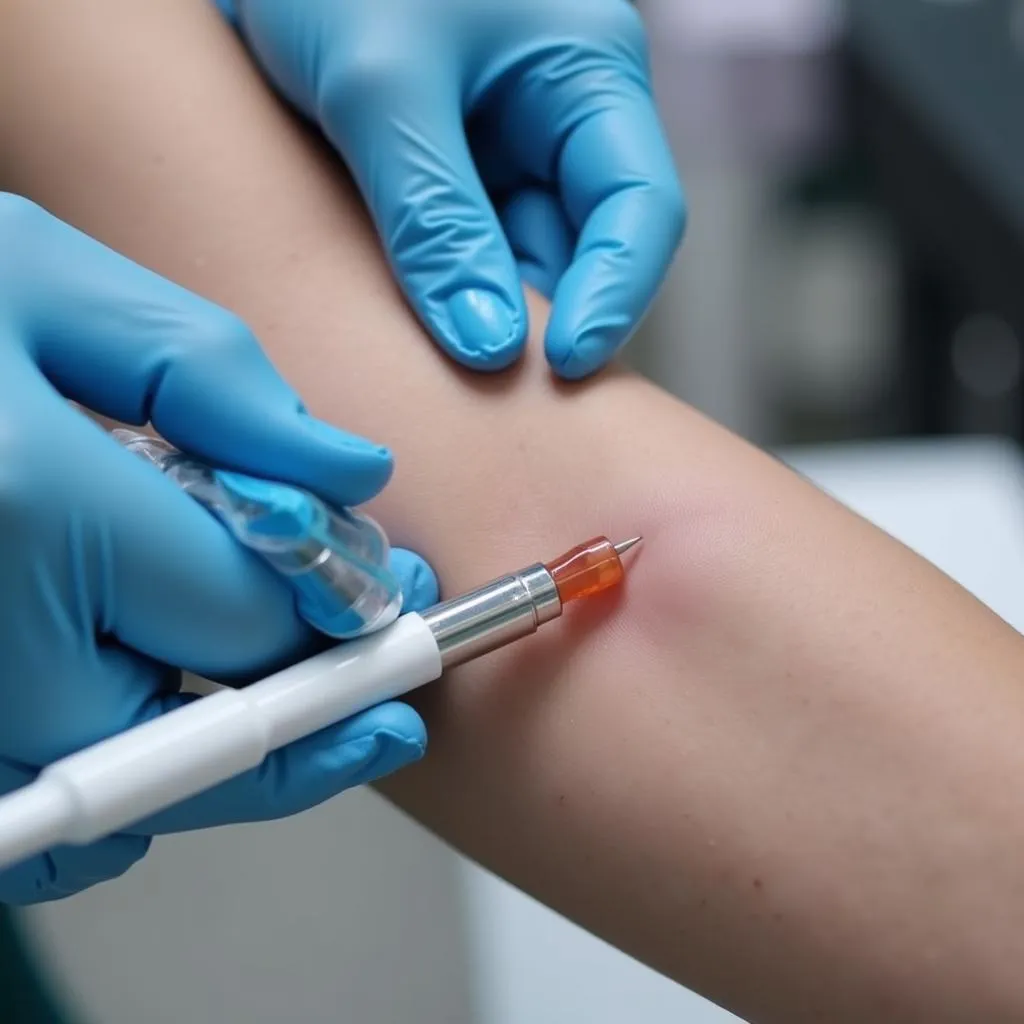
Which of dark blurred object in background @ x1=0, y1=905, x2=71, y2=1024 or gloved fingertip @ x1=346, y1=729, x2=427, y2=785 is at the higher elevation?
gloved fingertip @ x1=346, y1=729, x2=427, y2=785

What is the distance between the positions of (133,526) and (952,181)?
1.39 m

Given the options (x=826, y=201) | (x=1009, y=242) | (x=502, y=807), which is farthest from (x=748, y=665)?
(x=826, y=201)

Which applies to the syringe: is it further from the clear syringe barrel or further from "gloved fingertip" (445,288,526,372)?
"gloved fingertip" (445,288,526,372)

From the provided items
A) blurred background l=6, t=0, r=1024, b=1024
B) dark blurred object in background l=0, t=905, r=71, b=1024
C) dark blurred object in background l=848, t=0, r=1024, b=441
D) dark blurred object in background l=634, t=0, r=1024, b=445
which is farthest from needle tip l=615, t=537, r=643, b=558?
dark blurred object in background l=634, t=0, r=1024, b=445

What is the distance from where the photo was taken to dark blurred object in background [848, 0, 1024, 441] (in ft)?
5.17

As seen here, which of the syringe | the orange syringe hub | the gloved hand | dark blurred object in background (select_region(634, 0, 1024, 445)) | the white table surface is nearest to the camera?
the syringe

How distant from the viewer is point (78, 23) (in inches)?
33.2

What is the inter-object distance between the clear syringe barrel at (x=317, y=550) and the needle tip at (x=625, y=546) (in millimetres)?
147

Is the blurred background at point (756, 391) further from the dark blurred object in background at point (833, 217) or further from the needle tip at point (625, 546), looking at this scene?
the needle tip at point (625, 546)

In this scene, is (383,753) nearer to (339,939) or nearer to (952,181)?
(339,939)

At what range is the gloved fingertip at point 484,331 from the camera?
0.77 m

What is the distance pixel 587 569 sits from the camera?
2.26 ft

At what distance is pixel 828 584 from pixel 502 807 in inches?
9.4

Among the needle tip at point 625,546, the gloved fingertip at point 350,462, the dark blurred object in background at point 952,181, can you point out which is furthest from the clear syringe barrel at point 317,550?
the dark blurred object in background at point 952,181
